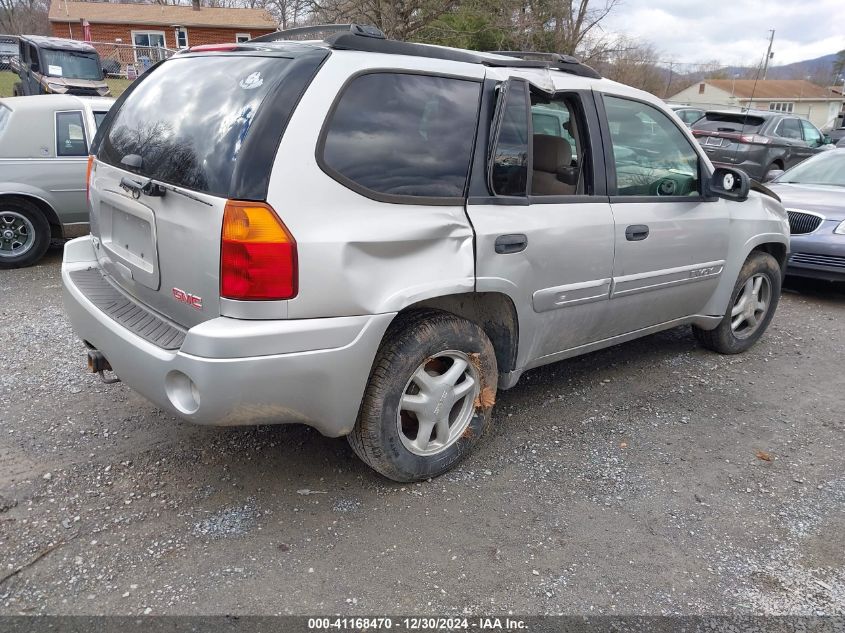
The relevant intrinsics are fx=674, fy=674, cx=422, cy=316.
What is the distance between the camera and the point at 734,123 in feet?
44.4

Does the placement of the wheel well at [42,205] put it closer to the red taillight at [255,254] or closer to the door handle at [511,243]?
the red taillight at [255,254]

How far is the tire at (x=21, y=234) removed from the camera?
→ 21.4 feet

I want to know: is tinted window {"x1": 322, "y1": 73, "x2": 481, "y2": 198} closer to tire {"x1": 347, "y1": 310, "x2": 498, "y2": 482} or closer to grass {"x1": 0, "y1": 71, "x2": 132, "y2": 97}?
tire {"x1": 347, "y1": 310, "x2": 498, "y2": 482}

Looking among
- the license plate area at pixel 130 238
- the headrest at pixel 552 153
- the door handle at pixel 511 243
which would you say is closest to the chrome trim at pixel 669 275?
the headrest at pixel 552 153

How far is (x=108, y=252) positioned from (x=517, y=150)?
200 cm

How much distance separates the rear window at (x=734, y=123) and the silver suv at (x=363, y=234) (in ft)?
35.9

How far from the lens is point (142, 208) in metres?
2.80

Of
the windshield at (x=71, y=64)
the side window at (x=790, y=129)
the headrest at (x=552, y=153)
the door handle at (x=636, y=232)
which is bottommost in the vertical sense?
the door handle at (x=636, y=232)

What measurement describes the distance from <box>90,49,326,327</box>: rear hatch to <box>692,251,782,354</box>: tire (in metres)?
3.51

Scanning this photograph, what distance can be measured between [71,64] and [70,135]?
39.4ft

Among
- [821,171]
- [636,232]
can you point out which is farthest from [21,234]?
[821,171]

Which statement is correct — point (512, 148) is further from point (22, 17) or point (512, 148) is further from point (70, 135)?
point (22, 17)

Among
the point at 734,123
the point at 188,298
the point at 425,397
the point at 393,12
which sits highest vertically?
the point at 393,12

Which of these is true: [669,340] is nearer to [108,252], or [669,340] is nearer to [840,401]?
[840,401]
